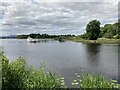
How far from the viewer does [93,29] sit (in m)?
103

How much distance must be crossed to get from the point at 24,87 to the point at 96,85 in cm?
382

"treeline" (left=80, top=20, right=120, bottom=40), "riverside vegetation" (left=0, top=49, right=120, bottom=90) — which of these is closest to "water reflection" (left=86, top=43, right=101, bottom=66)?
"riverside vegetation" (left=0, top=49, right=120, bottom=90)

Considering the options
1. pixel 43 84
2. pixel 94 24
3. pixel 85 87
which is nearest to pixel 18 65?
pixel 43 84

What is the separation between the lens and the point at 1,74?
9.99 meters

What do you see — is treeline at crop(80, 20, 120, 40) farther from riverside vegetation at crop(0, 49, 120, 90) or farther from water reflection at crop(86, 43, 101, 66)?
riverside vegetation at crop(0, 49, 120, 90)

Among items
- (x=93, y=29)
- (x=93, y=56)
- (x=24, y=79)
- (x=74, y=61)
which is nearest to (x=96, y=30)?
(x=93, y=29)

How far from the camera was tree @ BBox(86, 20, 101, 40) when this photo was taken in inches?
4067

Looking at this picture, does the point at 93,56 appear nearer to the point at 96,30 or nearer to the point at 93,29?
the point at 93,29

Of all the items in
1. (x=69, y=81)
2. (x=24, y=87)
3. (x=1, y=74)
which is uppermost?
(x=1, y=74)

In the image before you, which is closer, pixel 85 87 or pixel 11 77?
pixel 11 77

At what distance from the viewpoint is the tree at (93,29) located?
103312 millimetres

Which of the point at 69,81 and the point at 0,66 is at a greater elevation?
the point at 0,66

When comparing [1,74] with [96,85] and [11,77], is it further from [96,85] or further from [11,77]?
[96,85]

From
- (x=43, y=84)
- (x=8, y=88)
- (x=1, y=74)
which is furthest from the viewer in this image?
(x=43, y=84)
